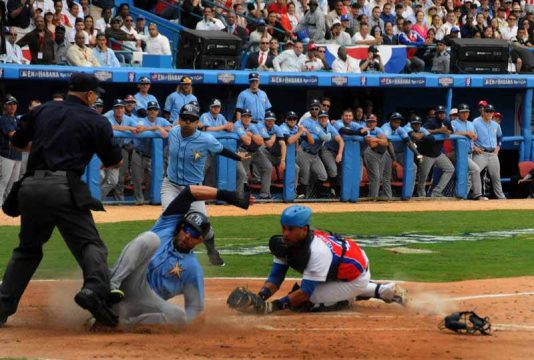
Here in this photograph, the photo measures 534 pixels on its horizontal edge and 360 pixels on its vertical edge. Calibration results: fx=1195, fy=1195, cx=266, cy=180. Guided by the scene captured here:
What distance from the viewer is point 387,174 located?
21625mm

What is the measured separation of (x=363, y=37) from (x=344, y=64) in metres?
1.44

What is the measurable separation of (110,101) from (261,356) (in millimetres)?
15561

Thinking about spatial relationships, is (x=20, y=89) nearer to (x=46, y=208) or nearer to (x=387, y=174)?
(x=387, y=174)

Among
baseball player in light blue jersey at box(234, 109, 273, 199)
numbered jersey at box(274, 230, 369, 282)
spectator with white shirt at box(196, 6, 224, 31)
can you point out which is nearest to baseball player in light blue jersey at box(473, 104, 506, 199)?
baseball player in light blue jersey at box(234, 109, 273, 199)

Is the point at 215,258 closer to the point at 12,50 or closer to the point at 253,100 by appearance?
the point at 253,100

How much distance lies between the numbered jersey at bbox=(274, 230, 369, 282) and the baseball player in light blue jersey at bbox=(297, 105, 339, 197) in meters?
11.4

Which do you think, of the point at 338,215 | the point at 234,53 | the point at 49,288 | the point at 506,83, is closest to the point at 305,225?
the point at 49,288

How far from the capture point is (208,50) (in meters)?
22.2

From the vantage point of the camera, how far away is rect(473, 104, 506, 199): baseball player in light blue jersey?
22.9m

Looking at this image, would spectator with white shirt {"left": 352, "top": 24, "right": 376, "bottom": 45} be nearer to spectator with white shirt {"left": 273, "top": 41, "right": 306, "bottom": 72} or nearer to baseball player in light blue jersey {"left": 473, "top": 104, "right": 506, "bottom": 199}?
spectator with white shirt {"left": 273, "top": 41, "right": 306, "bottom": 72}

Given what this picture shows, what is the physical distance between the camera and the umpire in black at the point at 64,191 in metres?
8.31

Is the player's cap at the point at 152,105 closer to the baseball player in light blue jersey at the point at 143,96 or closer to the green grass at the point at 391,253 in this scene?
the baseball player in light blue jersey at the point at 143,96

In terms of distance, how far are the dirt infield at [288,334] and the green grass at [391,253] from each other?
5.41 ft

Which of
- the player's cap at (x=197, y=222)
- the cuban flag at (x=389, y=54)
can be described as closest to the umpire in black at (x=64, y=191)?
the player's cap at (x=197, y=222)
